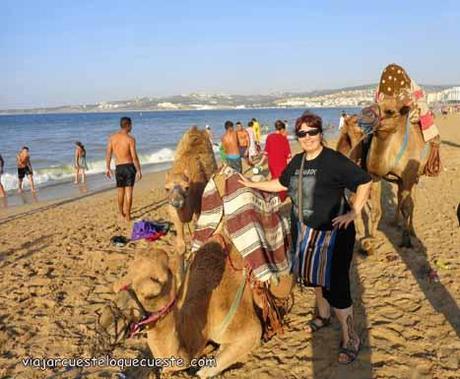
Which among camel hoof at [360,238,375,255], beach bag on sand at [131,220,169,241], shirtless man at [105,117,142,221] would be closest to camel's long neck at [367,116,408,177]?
camel hoof at [360,238,375,255]

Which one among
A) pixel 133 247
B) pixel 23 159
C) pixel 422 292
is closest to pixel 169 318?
pixel 422 292

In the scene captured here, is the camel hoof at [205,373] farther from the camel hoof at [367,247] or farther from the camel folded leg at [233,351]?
the camel hoof at [367,247]

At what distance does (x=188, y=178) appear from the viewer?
Result: 627cm

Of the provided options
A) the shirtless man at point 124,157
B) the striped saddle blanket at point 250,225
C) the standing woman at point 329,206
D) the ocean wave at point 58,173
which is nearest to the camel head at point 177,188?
the striped saddle blanket at point 250,225

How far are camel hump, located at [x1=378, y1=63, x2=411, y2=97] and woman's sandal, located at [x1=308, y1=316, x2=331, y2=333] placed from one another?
168 inches

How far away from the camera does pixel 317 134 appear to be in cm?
363

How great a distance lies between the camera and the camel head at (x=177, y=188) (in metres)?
5.64

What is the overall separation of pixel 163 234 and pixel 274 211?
A: 4.43 m

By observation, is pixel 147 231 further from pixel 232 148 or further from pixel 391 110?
pixel 232 148

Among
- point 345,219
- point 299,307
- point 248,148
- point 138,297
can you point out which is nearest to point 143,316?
point 138,297

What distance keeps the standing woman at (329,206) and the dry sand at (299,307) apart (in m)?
0.41

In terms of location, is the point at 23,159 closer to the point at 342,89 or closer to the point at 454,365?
the point at 454,365

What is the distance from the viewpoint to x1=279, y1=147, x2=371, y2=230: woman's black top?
359 centimetres

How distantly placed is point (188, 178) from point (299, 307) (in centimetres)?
231
